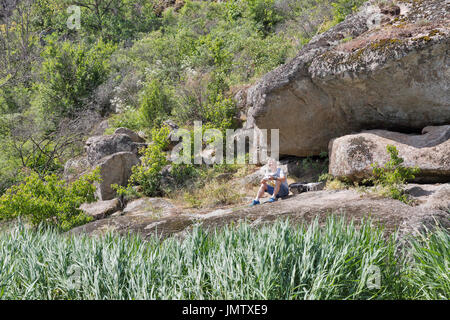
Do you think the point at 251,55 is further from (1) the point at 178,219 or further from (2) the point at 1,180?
(1) the point at 178,219

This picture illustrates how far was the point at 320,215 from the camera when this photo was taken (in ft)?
16.3

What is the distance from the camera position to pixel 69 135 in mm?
14164

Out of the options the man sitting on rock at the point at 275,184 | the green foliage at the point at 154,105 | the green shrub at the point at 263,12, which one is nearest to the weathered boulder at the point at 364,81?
the man sitting on rock at the point at 275,184

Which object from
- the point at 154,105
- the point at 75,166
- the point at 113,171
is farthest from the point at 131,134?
the point at 113,171

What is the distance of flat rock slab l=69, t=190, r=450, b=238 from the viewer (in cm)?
436

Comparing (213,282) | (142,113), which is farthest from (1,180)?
(213,282)

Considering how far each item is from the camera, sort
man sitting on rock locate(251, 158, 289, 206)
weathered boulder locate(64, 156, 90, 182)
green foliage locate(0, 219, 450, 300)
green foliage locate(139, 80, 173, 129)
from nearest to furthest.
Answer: green foliage locate(0, 219, 450, 300), man sitting on rock locate(251, 158, 289, 206), weathered boulder locate(64, 156, 90, 182), green foliage locate(139, 80, 173, 129)

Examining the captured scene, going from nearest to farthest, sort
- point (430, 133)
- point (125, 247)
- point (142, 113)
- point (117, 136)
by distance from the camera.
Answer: point (125, 247) < point (430, 133) < point (117, 136) < point (142, 113)

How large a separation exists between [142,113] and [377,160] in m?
9.28

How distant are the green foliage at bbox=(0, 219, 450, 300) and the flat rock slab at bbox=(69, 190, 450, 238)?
1.98ft

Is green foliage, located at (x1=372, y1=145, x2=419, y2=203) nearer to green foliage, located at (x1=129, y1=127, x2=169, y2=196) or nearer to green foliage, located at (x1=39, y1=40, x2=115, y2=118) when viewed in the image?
green foliage, located at (x1=129, y1=127, x2=169, y2=196)

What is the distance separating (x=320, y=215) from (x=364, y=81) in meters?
3.37
